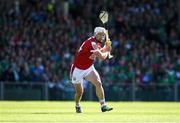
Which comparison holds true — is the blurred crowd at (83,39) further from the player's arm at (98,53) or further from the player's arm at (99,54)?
the player's arm at (99,54)

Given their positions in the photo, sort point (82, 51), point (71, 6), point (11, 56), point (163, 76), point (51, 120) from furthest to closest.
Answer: point (71, 6) < point (163, 76) < point (11, 56) < point (82, 51) < point (51, 120)

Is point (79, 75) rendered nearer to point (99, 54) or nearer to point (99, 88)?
point (99, 88)

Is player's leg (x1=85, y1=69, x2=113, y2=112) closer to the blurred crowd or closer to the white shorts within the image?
the white shorts

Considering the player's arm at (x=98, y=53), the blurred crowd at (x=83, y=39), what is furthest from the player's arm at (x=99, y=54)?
the blurred crowd at (x=83, y=39)

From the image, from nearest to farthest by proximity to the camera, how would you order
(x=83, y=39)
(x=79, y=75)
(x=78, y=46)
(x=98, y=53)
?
1. (x=98, y=53)
2. (x=79, y=75)
3. (x=78, y=46)
4. (x=83, y=39)

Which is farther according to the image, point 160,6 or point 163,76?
point 160,6

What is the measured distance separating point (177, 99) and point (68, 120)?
61.1 feet

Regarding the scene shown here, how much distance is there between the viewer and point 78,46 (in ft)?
124

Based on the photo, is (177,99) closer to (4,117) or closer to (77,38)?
(77,38)

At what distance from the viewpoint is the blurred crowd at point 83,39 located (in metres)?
Result: 35.5

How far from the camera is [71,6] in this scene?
41812 millimetres

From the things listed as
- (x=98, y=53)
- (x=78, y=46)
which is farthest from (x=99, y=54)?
(x=78, y=46)

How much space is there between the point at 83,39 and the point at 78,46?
29.8 inches

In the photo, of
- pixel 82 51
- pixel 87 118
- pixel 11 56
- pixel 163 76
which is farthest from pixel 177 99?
pixel 87 118
